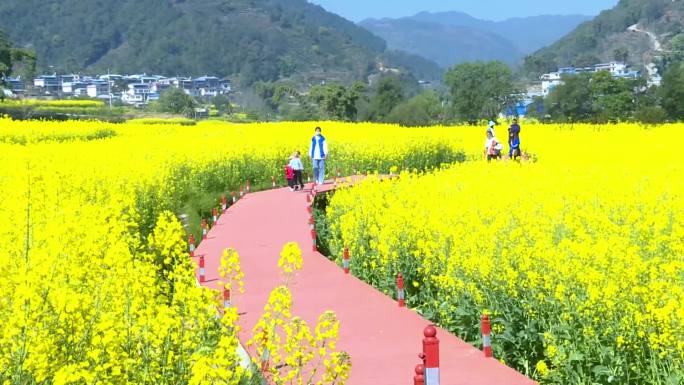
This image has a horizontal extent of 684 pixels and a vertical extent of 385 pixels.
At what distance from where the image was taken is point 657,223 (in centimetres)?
869

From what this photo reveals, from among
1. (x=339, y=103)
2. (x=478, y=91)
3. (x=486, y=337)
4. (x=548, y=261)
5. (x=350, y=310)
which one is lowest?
(x=350, y=310)

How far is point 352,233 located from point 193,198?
27.9 feet

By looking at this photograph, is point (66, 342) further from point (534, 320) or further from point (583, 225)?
point (583, 225)

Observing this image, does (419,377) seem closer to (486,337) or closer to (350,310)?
(486,337)

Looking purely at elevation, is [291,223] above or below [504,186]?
below

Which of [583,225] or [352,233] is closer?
[583,225]

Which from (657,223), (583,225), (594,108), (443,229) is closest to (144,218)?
(443,229)

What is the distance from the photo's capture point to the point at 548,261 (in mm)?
7684

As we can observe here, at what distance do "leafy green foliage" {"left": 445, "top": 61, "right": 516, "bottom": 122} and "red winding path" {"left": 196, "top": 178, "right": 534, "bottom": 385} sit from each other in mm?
82439

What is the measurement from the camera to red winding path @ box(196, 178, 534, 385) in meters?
7.10

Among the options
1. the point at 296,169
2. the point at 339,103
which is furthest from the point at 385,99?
the point at 296,169

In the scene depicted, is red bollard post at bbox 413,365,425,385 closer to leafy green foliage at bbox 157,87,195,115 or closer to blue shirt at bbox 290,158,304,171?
blue shirt at bbox 290,158,304,171

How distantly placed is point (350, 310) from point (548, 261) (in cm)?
267

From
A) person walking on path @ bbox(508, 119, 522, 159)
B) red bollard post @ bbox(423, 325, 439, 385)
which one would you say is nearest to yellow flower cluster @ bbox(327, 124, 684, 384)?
red bollard post @ bbox(423, 325, 439, 385)
